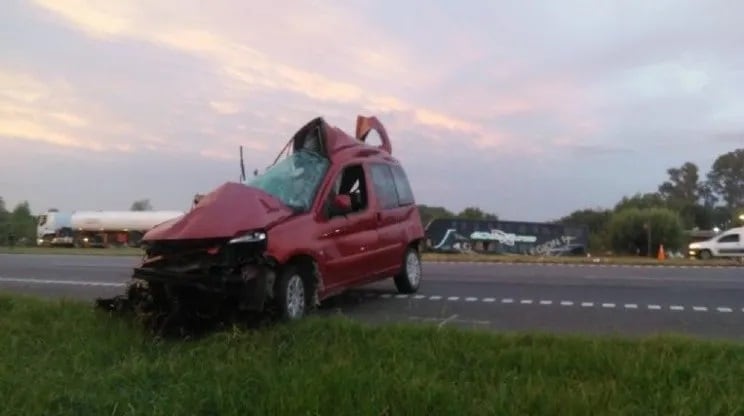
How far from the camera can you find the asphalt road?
Answer: 856 centimetres

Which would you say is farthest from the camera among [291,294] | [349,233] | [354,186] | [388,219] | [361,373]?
[388,219]

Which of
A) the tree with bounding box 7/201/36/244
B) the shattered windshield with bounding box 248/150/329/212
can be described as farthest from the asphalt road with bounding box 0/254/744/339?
the tree with bounding box 7/201/36/244

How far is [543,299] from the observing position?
10789 millimetres

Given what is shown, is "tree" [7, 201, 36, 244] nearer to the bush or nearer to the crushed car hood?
the bush

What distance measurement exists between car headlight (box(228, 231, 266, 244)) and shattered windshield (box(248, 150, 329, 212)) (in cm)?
97

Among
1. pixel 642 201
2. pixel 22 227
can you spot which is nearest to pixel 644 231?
pixel 642 201

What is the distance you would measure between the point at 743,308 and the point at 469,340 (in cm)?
546

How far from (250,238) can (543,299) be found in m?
4.95

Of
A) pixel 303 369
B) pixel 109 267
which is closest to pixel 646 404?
pixel 303 369

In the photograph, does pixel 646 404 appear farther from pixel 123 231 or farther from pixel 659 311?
pixel 123 231

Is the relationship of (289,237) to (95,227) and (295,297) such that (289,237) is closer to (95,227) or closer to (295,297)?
(295,297)

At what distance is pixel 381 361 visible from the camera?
580 centimetres

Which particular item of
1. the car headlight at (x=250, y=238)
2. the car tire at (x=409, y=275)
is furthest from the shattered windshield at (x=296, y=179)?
the car tire at (x=409, y=275)

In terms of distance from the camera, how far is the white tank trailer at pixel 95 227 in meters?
64.2
